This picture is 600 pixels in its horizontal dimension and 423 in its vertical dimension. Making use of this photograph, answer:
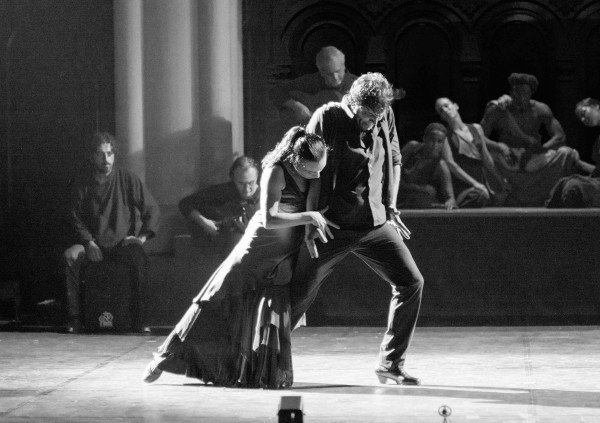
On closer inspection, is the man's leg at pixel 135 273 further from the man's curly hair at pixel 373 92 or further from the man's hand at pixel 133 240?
the man's curly hair at pixel 373 92

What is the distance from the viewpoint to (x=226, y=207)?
1165 centimetres

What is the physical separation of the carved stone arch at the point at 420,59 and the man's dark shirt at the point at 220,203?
2012mm

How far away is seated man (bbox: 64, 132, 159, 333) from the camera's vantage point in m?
11.6

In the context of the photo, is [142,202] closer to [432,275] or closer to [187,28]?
[187,28]

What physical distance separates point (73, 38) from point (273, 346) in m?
5.55

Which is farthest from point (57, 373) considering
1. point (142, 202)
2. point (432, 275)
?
point (432, 275)

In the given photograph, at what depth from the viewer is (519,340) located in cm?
1056

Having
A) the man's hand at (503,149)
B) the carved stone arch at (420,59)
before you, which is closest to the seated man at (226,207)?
the carved stone arch at (420,59)

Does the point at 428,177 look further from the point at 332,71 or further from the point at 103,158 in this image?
the point at 103,158

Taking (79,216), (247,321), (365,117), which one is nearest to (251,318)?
(247,321)

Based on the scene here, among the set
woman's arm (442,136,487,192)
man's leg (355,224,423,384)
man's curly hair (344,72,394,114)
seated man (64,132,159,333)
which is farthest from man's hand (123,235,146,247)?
man's curly hair (344,72,394,114)

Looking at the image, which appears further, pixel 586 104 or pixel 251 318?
pixel 586 104

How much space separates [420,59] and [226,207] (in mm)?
2527

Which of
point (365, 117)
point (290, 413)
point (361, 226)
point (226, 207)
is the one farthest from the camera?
point (226, 207)
